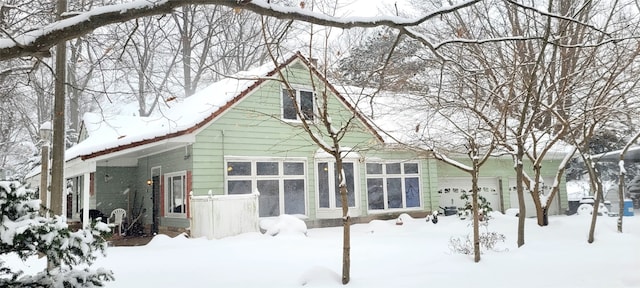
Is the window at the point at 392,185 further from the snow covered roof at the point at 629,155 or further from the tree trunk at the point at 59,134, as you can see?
the tree trunk at the point at 59,134

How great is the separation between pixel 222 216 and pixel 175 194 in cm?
305

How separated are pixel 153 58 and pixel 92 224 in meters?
23.2

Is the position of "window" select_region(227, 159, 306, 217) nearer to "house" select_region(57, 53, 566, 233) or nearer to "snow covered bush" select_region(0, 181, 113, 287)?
"house" select_region(57, 53, 566, 233)

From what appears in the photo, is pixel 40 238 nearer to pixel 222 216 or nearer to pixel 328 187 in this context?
pixel 222 216

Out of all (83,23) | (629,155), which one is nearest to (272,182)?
(83,23)

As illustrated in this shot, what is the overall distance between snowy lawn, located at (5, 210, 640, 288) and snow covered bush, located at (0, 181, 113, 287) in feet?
7.01

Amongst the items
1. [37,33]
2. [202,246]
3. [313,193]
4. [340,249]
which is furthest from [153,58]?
[37,33]

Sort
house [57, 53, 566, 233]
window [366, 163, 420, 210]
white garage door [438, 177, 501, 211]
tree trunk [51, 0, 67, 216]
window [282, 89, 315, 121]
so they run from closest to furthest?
tree trunk [51, 0, 67, 216] → house [57, 53, 566, 233] → window [282, 89, 315, 121] → window [366, 163, 420, 210] → white garage door [438, 177, 501, 211]

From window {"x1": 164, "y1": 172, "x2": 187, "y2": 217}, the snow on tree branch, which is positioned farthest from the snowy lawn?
the snow on tree branch

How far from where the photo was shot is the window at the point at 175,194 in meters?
13.4

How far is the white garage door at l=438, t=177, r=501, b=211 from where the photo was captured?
18219 mm

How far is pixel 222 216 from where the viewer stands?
11570 mm

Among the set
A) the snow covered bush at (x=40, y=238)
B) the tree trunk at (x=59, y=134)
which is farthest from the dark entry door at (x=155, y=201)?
the snow covered bush at (x=40, y=238)

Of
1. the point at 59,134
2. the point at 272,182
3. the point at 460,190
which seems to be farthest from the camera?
the point at 460,190
